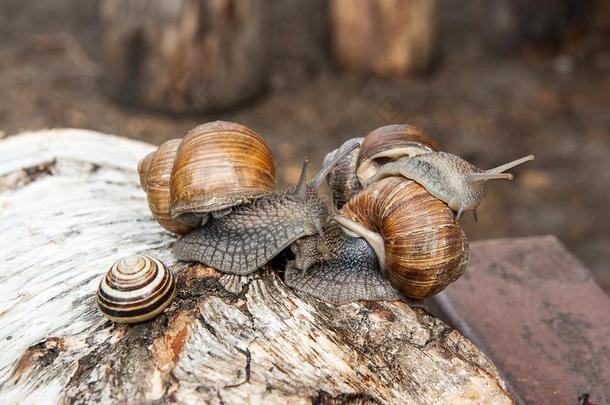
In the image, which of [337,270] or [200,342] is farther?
[337,270]

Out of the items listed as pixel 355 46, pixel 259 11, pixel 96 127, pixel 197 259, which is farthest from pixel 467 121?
pixel 197 259

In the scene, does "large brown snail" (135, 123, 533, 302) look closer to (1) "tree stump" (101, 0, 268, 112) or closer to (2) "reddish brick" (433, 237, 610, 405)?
(2) "reddish brick" (433, 237, 610, 405)

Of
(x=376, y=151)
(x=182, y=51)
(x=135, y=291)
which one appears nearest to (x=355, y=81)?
(x=182, y=51)

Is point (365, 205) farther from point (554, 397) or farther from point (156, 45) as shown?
point (156, 45)

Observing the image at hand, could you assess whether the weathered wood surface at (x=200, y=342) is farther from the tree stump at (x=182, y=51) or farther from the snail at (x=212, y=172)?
the tree stump at (x=182, y=51)

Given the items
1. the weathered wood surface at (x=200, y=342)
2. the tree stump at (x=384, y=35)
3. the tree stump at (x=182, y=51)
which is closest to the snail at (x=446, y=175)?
the weathered wood surface at (x=200, y=342)

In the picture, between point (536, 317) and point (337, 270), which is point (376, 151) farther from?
point (536, 317)
